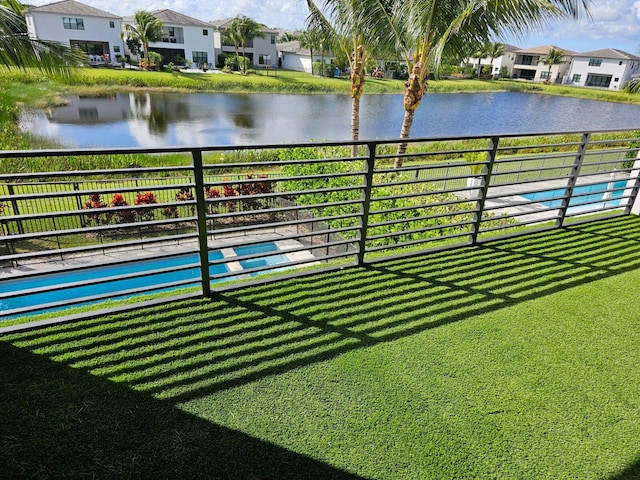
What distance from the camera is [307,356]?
2842 millimetres

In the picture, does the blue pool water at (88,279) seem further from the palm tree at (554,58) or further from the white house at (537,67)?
the white house at (537,67)

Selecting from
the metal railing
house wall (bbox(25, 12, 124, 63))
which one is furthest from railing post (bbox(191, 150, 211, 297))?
house wall (bbox(25, 12, 124, 63))

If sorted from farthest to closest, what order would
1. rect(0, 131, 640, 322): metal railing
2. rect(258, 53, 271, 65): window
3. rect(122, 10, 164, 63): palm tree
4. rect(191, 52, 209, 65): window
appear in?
rect(258, 53, 271, 65): window < rect(191, 52, 209, 65): window < rect(122, 10, 164, 63): palm tree < rect(0, 131, 640, 322): metal railing

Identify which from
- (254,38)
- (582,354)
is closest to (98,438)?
(582,354)

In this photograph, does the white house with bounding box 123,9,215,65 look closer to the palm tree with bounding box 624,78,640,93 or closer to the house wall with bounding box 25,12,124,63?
the house wall with bounding box 25,12,124,63

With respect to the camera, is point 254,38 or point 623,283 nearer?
point 623,283

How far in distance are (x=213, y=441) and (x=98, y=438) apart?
1.93 feet

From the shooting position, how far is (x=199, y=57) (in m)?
50.7

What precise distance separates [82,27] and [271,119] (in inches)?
1194

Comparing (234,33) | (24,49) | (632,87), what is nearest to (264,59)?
(234,33)

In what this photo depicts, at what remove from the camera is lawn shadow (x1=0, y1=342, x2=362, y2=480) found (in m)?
2.00

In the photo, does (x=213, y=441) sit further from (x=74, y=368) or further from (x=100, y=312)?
(x=100, y=312)

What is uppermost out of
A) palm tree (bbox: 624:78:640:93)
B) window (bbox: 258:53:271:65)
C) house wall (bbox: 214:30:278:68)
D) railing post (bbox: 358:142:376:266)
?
house wall (bbox: 214:30:278:68)

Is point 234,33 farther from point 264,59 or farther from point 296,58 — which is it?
point 296,58
